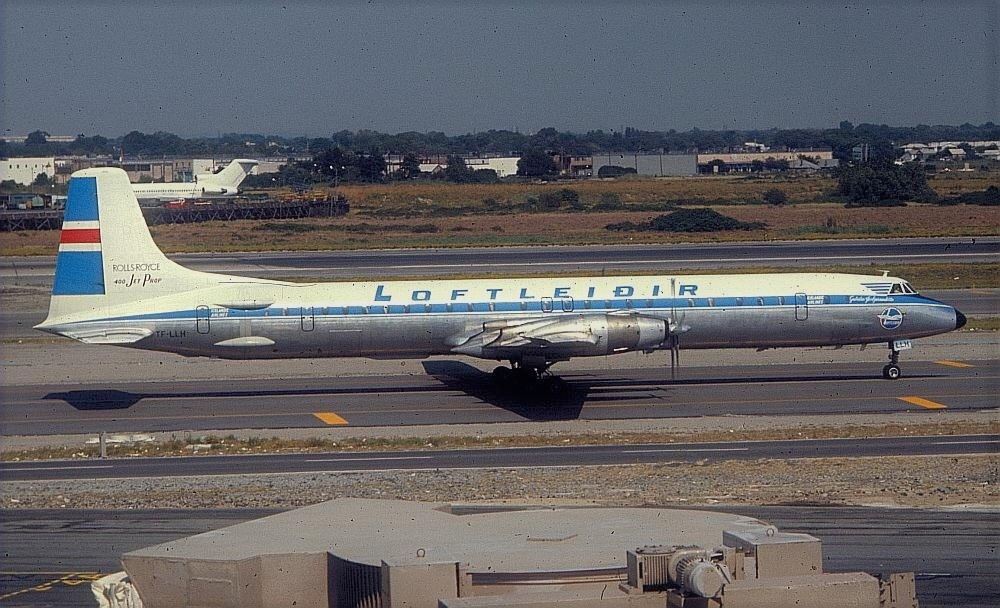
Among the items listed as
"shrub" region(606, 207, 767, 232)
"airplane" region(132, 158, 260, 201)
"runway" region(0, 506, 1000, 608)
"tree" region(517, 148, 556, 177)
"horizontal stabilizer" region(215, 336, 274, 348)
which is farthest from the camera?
"tree" region(517, 148, 556, 177)

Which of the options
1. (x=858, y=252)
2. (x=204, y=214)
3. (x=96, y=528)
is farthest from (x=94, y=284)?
(x=204, y=214)

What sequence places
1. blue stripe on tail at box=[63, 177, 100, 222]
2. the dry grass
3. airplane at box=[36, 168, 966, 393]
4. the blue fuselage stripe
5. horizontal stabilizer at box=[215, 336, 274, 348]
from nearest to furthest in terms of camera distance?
the dry grass → airplane at box=[36, 168, 966, 393] → horizontal stabilizer at box=[215, 336, 274, 348] → blue stripe on tail at box=[63, 177, 100, 222] → the blue fuselage stripe

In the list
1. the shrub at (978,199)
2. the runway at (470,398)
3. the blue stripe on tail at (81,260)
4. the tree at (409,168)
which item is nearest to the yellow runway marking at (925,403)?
the runway at (470,398)

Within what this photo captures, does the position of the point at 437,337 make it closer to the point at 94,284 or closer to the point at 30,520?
the point at 94,284

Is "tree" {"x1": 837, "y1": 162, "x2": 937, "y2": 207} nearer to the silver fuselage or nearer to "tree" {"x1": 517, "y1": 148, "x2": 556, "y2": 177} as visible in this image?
"tree" {"x1": 517, "y1": 148, "x2": 556, "y2": 177}

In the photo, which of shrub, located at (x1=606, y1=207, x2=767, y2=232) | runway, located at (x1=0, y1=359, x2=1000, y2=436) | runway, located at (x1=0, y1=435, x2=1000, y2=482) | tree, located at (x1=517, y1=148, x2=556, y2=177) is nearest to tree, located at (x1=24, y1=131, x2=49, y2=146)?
runway, located at (x1=0, y1=359, x2=1000, y2=436)

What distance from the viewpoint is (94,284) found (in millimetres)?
38188

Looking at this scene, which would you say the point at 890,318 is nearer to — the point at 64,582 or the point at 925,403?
the point at 925,403

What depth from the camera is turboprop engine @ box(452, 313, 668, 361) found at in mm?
36750

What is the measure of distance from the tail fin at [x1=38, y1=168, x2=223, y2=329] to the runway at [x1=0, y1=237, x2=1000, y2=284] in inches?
1205

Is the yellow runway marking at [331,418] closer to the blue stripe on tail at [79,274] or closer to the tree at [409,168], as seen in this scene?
the blue stripe on tail at [79,274]

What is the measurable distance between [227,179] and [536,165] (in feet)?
194

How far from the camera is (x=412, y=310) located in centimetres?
3891

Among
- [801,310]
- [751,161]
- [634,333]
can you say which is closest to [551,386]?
[634,333]
